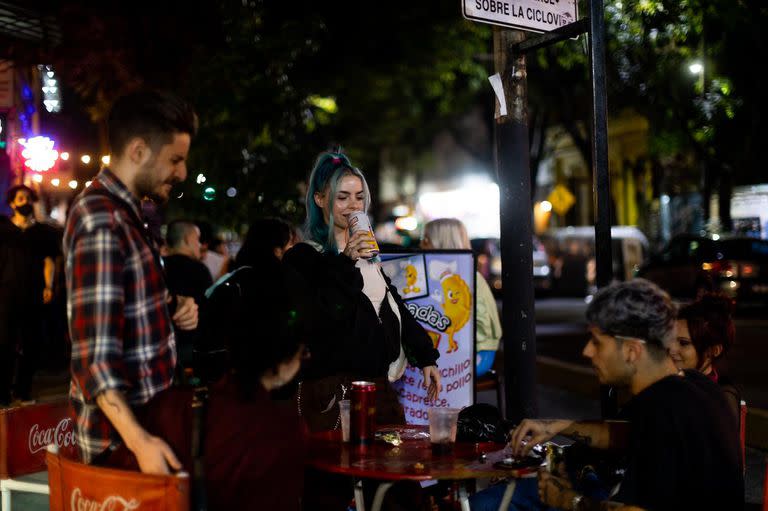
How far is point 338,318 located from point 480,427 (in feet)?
2.75

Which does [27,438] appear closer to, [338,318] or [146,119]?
[338,318]

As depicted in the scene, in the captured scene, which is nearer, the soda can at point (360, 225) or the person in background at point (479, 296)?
the soda can at point (360, 225)

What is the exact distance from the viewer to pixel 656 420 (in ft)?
9.35

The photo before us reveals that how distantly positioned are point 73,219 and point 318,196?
6.47 feet

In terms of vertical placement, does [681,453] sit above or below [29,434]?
above

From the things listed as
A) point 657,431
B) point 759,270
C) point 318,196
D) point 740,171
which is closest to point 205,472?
point 657,431

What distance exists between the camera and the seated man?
111 inches

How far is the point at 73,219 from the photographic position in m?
2.76

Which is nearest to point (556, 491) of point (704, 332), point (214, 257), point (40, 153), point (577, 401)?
point (704, 332)

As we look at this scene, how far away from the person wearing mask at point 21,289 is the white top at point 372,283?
6.17 meters

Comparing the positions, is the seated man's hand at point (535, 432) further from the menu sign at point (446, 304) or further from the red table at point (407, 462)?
the menu sign at point (446, 304)

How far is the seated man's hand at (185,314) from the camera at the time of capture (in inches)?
122

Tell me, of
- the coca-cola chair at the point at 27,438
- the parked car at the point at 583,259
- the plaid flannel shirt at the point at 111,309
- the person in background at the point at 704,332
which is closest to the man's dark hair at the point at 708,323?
the person in background at the point at 704,332

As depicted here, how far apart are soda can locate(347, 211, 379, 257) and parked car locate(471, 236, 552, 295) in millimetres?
18935
